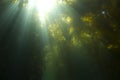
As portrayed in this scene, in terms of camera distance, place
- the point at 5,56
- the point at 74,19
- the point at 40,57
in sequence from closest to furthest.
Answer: the point at 5,56, the point at 40,57, the point at 74,19

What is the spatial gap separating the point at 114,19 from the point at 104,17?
0.67m

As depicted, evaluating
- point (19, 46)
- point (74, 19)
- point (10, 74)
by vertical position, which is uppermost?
point (74, 19)

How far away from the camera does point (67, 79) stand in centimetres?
2048

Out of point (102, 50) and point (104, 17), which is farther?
point (102, 50)

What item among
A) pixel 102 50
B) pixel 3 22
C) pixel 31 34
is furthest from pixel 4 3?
pixel 102 50

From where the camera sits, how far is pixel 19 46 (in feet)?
53.4

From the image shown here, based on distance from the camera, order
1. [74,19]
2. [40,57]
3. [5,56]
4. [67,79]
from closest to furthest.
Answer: [5,56]
[40,57]
[74,19]
[67,79]

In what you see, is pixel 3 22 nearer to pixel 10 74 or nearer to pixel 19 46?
pixel 19 46

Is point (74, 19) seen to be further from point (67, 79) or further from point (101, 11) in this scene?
point (67, 79)

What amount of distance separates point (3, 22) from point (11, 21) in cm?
44

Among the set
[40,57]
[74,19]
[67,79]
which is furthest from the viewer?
[67,79]

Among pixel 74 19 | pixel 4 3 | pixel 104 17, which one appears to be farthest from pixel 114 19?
pixel 4 3

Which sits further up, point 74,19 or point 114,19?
point 74,19

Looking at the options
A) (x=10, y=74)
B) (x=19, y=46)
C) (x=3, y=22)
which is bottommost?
(x=10, y=74)
